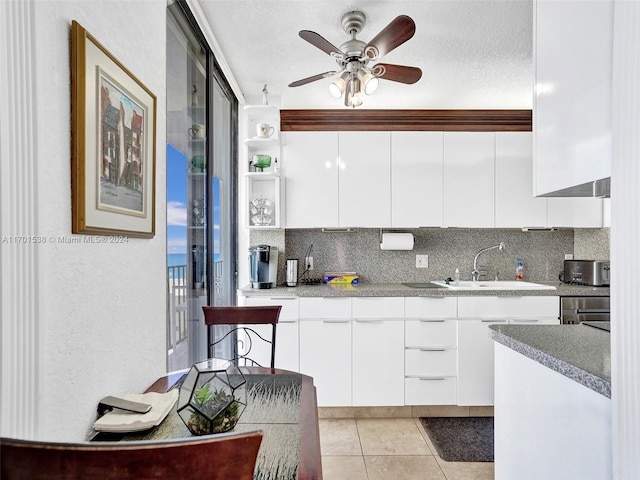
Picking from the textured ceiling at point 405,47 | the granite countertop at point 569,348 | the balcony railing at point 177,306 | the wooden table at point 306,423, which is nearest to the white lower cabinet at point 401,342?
the balcony railing at point 177,306

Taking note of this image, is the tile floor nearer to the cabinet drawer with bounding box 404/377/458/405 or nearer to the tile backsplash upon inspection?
the cabinet drawer with bounding box 404/377/458/405

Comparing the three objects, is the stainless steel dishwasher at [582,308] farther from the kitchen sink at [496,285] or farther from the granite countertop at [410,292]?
the kitchen sink at [496,285]

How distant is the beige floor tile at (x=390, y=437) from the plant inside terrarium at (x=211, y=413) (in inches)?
72.8

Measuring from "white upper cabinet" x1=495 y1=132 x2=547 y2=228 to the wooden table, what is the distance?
2618 mm

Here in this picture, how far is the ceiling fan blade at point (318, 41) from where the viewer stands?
6.56 feet

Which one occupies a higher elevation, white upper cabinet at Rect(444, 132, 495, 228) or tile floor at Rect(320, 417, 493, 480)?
white upper cabinet at Rect(444, 132, 495, 228)

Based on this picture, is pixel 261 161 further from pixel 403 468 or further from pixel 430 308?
pixel 403 468

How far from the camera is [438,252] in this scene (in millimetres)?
3668

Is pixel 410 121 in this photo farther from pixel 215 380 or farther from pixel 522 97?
pixel 215 380

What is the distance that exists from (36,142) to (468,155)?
10.4 feet

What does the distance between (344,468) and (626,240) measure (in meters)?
2.09

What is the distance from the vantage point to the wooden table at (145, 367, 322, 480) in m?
0.86

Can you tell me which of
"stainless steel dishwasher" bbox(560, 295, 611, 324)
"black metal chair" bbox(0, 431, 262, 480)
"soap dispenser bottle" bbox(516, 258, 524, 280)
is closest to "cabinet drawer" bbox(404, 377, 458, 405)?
"stainless steel dishwasher" bbox(560, 295, 611, 324)

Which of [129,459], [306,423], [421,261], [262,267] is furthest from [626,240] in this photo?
[421,261]
